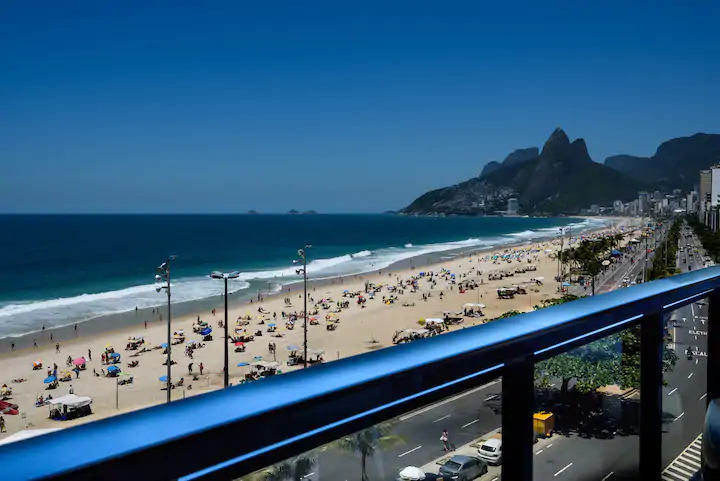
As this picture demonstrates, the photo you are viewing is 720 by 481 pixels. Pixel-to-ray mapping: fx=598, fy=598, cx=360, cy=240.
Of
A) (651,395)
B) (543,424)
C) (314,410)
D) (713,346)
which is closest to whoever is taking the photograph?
(314,410)

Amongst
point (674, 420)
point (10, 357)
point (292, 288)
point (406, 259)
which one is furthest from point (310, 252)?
point (674, 420)

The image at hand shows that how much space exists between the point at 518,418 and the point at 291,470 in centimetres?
47

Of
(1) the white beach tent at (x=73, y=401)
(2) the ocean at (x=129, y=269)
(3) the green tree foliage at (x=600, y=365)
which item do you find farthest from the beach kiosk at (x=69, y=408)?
(3) the green tree foliage at (x=600, y=365)

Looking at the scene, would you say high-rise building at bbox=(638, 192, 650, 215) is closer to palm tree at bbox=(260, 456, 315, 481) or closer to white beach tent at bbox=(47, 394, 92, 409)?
white beach tent at bbox=(47, 394, 92, 409)

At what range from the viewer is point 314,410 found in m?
0.71

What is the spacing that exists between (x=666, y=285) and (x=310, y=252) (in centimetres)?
7150

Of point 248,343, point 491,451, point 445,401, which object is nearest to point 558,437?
point 491,451

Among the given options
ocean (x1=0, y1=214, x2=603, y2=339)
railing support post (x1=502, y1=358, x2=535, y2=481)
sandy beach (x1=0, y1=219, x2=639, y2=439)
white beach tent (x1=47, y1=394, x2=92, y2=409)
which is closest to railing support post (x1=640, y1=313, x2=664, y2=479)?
railing support post (x1=502, y1=358, x2=535, y2=481)

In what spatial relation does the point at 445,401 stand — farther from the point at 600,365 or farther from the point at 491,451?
the point at 600,365

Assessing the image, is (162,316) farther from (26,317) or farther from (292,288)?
(292,288)

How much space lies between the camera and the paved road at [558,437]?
864 millimetres

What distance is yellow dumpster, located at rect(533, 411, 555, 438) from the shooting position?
108 centimetres

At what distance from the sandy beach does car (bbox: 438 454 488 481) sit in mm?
9120

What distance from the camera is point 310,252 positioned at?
7275 centimetres
